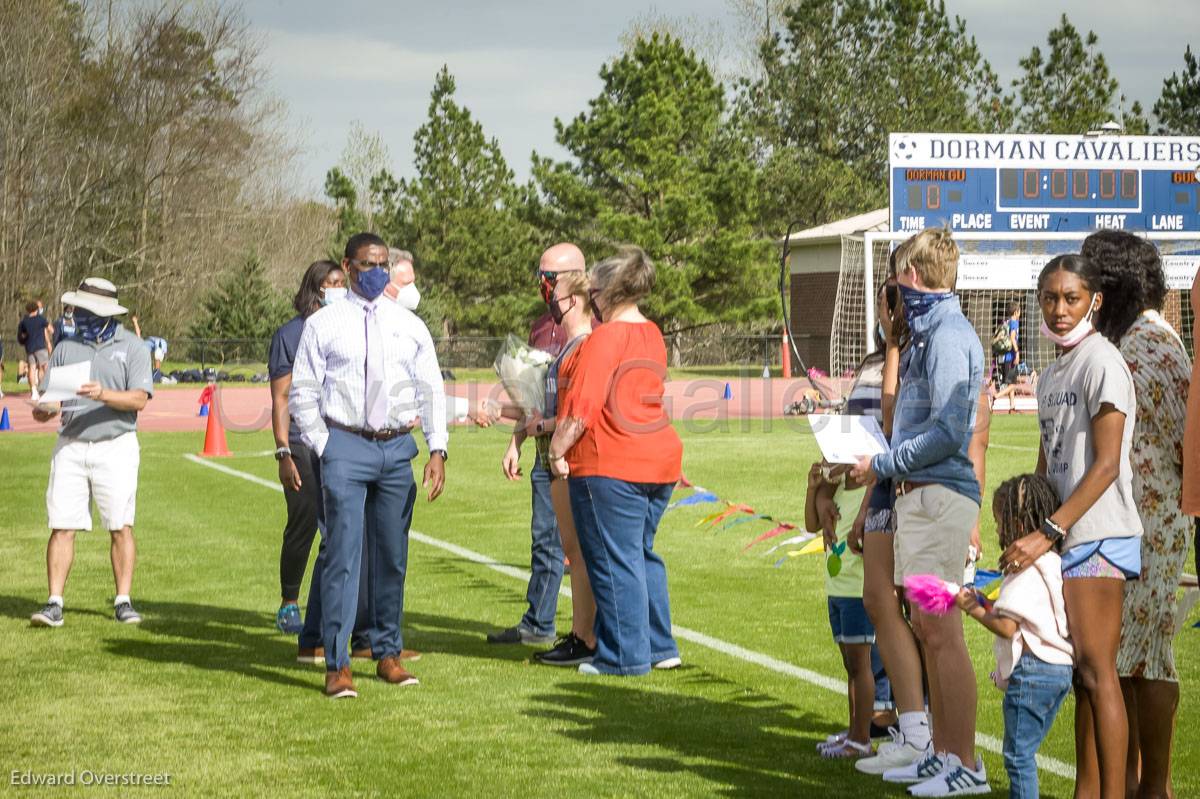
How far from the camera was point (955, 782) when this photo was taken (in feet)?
17.2

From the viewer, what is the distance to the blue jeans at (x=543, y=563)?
27.9 ft

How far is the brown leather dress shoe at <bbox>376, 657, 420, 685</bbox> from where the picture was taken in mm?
7383

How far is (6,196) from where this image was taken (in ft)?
173

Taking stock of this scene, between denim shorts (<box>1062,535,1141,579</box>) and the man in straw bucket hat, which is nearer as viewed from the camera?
denim shorts (<box>1062,535,1141,579</box>)

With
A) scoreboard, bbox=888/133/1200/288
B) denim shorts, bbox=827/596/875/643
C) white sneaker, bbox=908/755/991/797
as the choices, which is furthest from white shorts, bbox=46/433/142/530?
scoreboard, bbox=888/133/1200/288

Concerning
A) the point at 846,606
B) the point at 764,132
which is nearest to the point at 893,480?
the point at 846,606

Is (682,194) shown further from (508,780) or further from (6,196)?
(508,780)

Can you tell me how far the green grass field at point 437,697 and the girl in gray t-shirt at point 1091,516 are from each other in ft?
3.33

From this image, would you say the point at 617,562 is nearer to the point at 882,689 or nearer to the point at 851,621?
the point at 882,689

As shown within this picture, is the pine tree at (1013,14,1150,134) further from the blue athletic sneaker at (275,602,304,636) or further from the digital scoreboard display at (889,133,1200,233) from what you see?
the blue athletic sneaker at (275,602,304,636)

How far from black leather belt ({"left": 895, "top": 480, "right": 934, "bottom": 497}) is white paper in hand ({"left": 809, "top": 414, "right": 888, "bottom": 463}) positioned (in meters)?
0.13

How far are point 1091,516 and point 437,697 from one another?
11.5 ft

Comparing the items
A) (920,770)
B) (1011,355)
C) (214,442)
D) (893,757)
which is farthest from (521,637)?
(1011,355)

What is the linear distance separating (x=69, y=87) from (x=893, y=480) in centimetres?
5464
